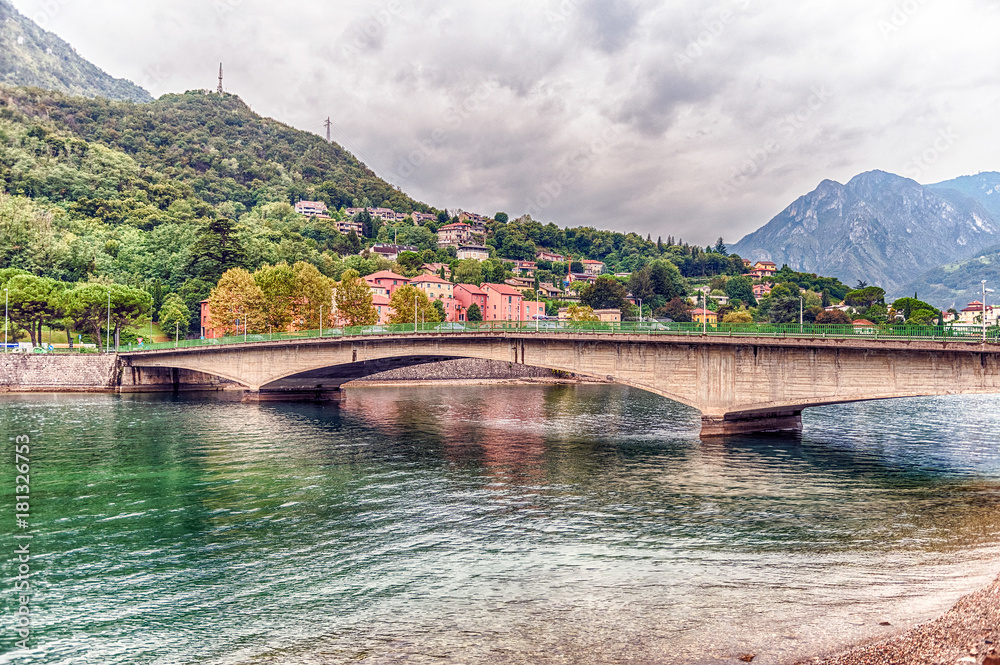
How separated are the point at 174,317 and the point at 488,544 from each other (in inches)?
4436

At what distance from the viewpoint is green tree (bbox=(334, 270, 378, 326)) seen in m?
108

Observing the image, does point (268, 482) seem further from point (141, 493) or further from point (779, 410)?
point (779, 410)

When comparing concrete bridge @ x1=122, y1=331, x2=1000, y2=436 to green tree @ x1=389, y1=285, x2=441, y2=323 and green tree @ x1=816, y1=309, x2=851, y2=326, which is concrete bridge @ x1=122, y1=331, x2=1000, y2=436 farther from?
green tree @ x1=816, y1=309, x2=851, y2=326

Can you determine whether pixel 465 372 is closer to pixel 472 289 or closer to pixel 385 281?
pixel 385 281

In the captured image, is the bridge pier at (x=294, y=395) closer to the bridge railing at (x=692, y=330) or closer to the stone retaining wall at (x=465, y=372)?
the bridge railing at (x=692, y=330)

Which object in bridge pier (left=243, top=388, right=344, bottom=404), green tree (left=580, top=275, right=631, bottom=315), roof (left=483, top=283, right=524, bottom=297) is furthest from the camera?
green tree (left=580, top=275, right=631, bottom=315)

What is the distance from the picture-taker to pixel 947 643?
1377 centimetres

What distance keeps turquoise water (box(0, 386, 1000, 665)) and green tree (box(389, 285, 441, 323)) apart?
64394 mm

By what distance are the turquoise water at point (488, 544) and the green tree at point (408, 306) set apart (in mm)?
64394

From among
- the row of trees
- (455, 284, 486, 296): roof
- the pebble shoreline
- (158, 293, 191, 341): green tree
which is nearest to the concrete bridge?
the pebble shoreline

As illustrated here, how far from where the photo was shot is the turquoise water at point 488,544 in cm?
1744

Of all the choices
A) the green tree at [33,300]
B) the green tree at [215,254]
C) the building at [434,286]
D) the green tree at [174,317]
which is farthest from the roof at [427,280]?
the green tree at [33,300]

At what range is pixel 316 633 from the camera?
58.1 feet

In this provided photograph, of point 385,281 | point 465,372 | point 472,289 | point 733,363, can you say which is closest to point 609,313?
point 472,289
